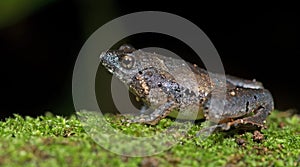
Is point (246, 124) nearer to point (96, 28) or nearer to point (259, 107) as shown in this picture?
point (259, 107)

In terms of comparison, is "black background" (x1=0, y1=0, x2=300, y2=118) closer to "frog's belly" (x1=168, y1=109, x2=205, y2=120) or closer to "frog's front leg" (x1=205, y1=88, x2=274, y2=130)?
"frog's belly" (x1=168, y1=109, x2=205, y2=120)

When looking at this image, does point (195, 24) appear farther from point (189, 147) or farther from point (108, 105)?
point (189, 147)

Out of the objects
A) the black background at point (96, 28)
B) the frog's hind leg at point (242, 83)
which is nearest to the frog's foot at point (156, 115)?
the frog's hind leg at point (242, 83)

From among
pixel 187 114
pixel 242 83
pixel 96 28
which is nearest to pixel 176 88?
pixel 187 114

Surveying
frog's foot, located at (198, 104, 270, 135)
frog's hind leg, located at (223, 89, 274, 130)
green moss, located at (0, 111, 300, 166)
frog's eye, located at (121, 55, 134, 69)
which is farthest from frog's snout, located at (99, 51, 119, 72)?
frog's hind leg, located at (223, 89, 274, 130)

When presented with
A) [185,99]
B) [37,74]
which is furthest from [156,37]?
[185,99]

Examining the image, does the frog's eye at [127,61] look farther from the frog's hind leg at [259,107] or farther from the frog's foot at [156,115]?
the frog's hind leg at [259,107]
